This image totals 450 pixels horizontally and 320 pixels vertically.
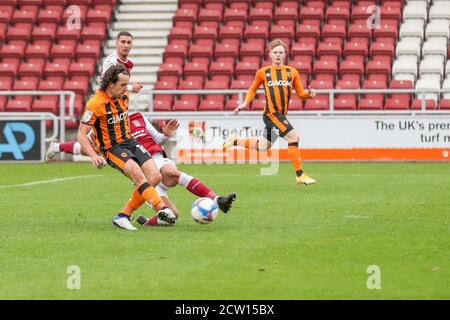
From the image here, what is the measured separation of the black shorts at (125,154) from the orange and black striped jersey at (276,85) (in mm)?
6394

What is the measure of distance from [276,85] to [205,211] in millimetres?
6926

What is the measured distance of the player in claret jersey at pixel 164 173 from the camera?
39.1 ft

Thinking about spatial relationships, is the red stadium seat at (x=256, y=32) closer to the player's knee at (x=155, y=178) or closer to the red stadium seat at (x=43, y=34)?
the red stadium seat at (x=43, y=34)

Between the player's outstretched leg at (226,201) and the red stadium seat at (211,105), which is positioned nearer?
the player's outstretched leg at (226,201)

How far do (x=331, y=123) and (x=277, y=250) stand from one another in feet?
50.8

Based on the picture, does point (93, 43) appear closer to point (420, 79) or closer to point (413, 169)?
point (420, 79)

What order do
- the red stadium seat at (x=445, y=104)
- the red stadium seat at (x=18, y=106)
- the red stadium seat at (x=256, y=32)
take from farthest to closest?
1. the red stadium seat at (x=256, y=32)
2. the red stadium seat at (x=18, y=106)
3. the red stadium seat at (x=445, y=104)

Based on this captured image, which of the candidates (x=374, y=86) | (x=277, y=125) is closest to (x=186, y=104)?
(x=374, y=86)

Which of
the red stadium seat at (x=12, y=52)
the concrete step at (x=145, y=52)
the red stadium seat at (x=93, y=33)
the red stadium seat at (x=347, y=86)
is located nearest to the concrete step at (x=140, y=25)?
the concrete step at (x=145, y=52)

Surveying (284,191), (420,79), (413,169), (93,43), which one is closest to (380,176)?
(413,169)

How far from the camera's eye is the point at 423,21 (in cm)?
2928

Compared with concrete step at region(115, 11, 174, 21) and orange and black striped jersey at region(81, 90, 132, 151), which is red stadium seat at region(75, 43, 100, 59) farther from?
orange and black striped jersey at region(81, 90, 132, 151)

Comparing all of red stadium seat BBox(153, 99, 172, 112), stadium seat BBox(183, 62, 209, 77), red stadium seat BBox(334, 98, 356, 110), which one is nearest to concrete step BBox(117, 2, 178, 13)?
stadium seat BBox(183, 62, 209, 77)

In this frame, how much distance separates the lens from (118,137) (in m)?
11.8
